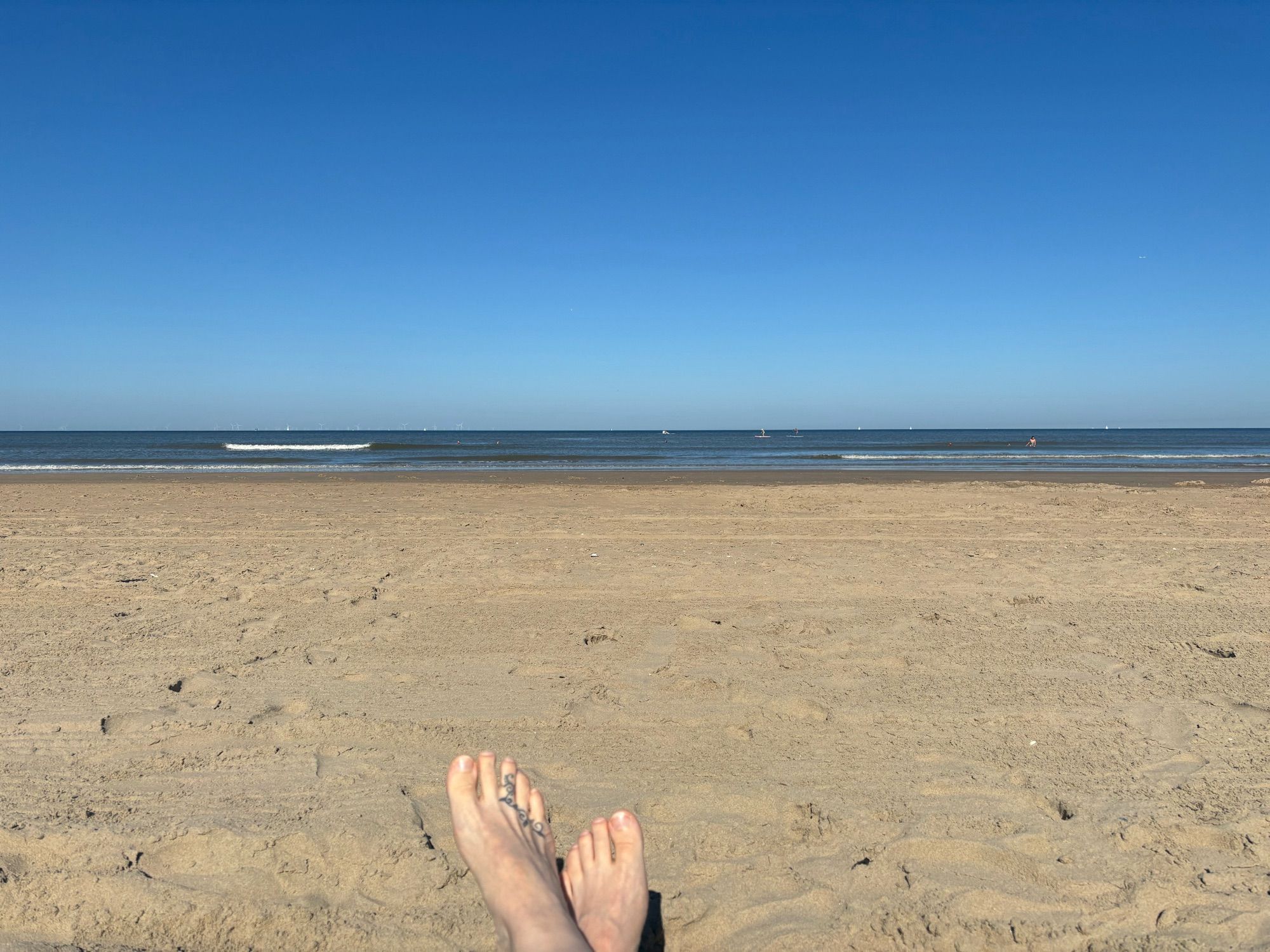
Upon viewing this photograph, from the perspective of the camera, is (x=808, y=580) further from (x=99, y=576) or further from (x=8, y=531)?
(x=8, y=531)

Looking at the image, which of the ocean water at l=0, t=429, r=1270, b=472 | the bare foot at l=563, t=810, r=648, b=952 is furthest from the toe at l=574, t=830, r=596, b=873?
the ocean water at l=0, t=429, r=1270, b=472

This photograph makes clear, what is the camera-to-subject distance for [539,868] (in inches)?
69.9

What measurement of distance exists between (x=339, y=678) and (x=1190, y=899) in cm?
252

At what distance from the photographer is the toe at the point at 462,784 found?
1.92 meters

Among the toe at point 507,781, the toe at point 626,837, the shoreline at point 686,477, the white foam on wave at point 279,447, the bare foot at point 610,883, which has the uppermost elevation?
the white foam on wave at point 279,447

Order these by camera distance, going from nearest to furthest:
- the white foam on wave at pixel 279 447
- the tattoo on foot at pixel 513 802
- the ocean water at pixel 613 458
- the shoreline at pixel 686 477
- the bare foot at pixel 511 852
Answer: the bare foot at pixel 511 852, the tattoo on foot at pixel 513 802, the shoreline at pixel 686 477, the ocean water at pixel 613 458, the white foam on wave at pixel 279 447

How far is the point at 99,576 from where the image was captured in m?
4.54

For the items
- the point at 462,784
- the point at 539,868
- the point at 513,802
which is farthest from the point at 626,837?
the point at 462,784

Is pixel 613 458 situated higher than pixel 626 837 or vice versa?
pixel 613 458

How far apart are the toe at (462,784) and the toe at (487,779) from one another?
0.01 metres

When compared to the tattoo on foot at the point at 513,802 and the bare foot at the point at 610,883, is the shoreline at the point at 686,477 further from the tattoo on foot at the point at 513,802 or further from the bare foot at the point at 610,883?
the bare foot at the point at 610,883

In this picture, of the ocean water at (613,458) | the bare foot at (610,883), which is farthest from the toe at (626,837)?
the ocean water at (613,458)

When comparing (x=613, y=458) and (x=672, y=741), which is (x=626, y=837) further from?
(x=613, y=458)

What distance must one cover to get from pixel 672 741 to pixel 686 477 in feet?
39.4
